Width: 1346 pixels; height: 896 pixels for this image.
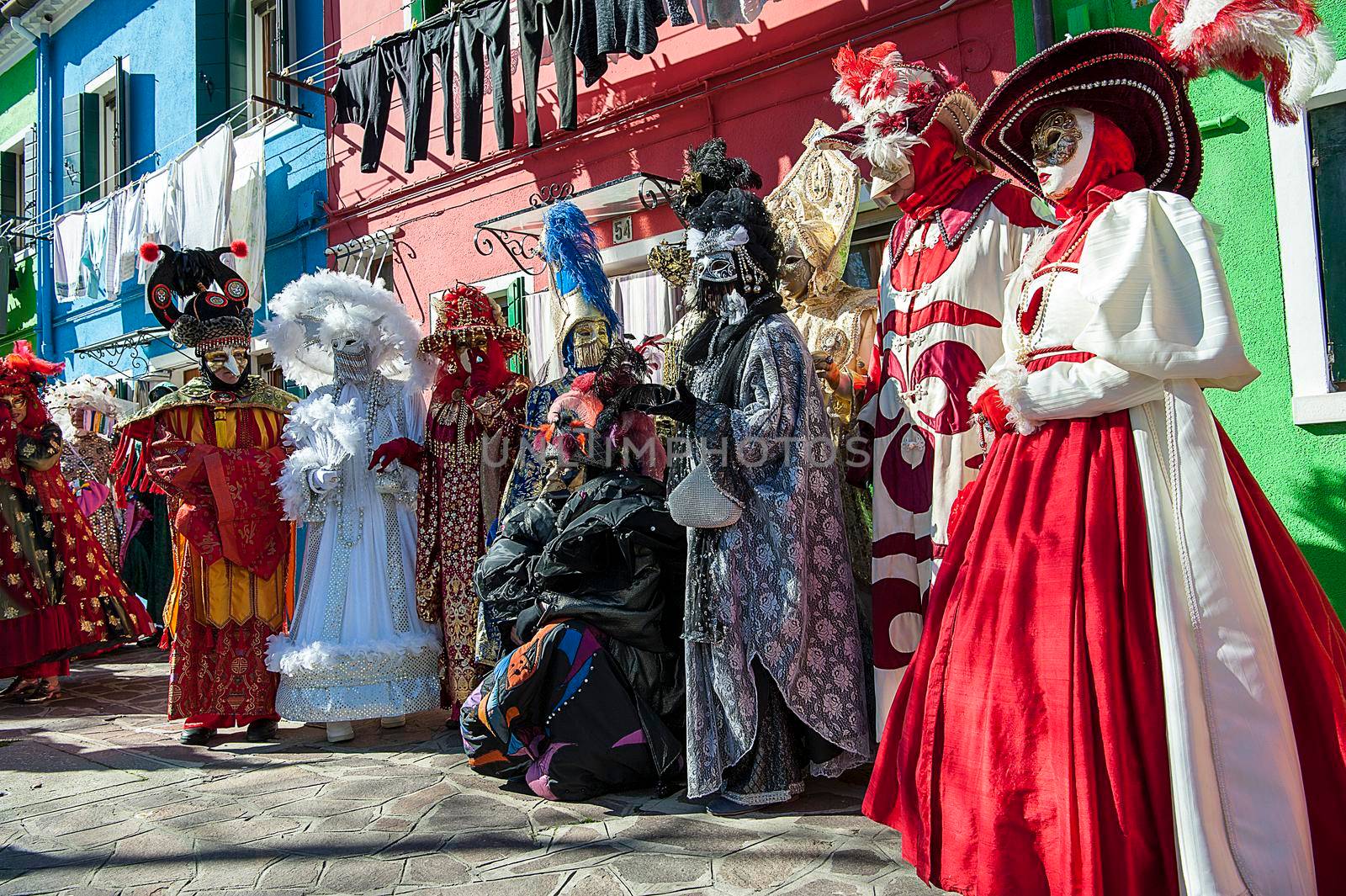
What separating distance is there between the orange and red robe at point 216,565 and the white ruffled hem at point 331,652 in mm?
211

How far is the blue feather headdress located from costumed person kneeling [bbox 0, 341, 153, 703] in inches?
160

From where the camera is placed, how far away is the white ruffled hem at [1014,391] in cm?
274

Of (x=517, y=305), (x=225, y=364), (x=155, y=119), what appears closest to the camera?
(x=225, y=364)

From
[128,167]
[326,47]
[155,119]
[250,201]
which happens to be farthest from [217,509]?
[128,167]

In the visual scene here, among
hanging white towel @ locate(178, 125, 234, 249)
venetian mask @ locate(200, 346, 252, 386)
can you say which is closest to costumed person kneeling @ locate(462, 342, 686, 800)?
venetian mask @ locate(200, 346, 252, 386)

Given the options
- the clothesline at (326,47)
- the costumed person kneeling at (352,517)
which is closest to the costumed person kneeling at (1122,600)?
the costumed person kneeling at (352,517)

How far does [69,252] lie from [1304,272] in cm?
1324

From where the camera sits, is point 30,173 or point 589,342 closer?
point 589,342

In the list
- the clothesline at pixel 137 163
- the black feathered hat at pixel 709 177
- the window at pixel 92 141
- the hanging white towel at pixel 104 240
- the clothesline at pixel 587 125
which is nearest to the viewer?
the black feathered hat at pixel 709 177

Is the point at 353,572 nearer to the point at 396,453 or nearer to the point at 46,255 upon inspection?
the point at 396,453

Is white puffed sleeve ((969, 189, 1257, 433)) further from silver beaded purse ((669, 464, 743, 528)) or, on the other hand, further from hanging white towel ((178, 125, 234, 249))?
hanging white towel ((178, 125, 234, 249))

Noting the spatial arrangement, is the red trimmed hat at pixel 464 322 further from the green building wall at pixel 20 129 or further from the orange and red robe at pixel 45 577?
the green building wall at pixel 20 129

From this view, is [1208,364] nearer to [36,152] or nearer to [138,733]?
[138,733]

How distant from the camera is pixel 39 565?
676 centimetres
